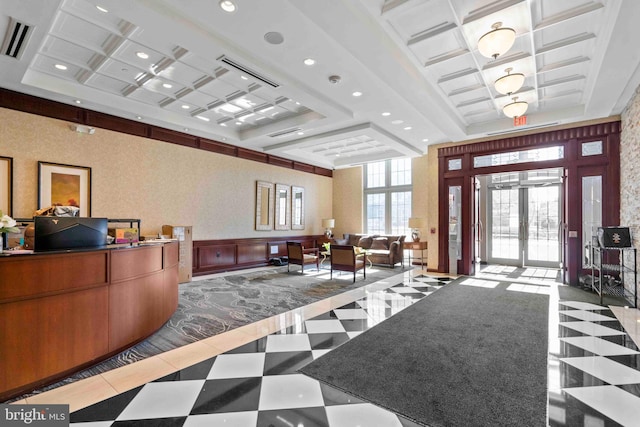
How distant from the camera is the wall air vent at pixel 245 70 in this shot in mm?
3917

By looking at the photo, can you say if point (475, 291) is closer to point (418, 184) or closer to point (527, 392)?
point (527, 392)

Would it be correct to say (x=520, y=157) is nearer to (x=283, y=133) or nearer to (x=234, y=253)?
(x=283, y=133)

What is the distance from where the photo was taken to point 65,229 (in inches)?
108

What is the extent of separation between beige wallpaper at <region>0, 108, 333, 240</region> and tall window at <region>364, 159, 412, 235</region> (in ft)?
10.5

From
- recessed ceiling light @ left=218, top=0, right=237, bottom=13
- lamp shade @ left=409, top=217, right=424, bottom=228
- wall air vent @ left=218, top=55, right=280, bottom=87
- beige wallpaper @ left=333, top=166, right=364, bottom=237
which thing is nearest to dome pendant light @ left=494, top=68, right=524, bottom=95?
wall air vent @ left=218, top=55, right=280, bottom=87

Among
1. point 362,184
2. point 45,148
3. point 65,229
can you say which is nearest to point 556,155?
point 362,184

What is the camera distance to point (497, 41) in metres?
3.21

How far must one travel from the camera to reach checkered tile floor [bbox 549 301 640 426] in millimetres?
2035

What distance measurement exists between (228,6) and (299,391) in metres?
3.52

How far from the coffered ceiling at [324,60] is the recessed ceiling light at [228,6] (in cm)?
6

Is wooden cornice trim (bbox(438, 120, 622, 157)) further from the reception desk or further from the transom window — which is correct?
the reception desk

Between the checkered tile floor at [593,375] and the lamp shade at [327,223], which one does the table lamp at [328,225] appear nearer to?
the lamp shade at [327,223]

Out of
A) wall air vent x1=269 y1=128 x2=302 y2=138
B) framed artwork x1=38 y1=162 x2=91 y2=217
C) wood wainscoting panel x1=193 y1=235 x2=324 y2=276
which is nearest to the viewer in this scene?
framed artwork x1=38 y1=162 x2=91 y2=217

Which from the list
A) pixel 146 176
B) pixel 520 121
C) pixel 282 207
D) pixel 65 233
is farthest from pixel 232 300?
pixel 520 121
